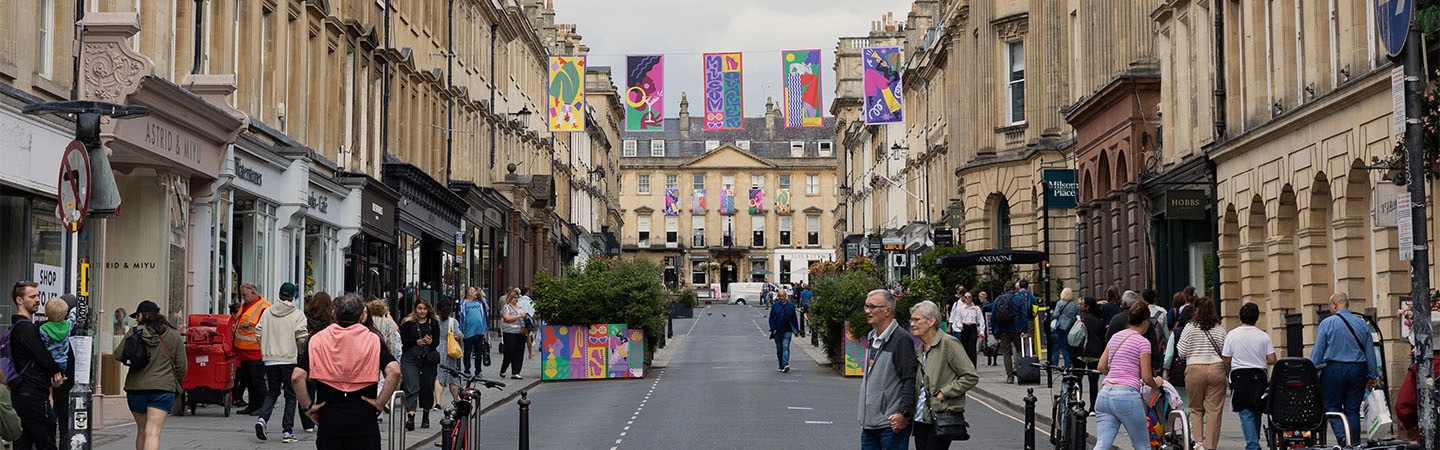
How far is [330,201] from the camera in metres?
30.7

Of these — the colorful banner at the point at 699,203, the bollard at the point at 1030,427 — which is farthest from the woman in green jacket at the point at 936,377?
the colorful banner at the point at 699,203

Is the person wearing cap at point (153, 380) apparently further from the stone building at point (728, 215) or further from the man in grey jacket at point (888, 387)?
the stone building at point (728, 215)

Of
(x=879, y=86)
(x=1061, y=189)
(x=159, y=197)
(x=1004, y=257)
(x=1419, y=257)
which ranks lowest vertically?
(x=1419, y=257)

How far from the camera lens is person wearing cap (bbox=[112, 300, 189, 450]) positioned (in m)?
14.4

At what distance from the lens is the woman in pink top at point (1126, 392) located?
522 inches

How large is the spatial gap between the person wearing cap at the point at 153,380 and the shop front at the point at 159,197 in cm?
379

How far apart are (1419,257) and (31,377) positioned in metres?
10.3

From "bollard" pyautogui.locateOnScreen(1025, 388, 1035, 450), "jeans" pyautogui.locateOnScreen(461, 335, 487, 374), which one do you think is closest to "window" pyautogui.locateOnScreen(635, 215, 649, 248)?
"jeans" pyautogui.locateOnScreen(461, 335, 487, 374)

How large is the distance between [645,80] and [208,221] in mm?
23867

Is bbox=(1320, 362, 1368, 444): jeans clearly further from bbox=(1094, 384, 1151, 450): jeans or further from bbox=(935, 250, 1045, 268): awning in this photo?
bbox=(935, 250, 1045, 268): awning

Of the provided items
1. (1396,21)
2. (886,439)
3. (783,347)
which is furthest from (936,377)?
(783,347)

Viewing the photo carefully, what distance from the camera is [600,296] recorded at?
101 feet

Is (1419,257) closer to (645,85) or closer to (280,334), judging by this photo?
(280,334)

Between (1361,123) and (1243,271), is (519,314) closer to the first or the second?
(1243,271)
